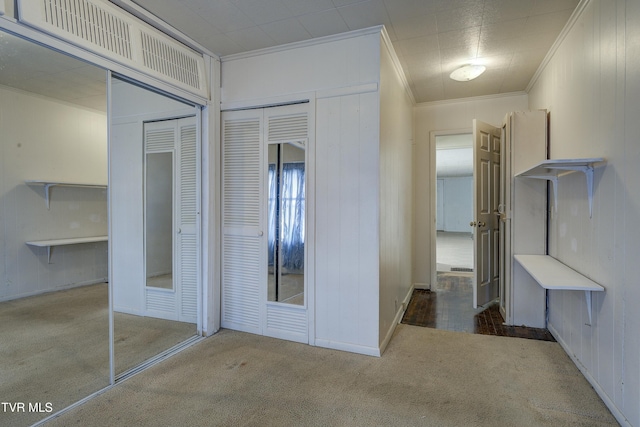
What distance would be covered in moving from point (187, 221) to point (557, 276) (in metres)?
3.17

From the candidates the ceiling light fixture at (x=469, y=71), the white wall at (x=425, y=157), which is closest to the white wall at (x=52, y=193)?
the ceiling light fixture at (x=469, y=71)

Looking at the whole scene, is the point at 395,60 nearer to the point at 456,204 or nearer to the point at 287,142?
the point at 287,142

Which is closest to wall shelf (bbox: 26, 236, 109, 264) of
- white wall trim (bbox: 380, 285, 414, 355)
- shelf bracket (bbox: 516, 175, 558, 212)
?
white wall trim (bbox: 380, 285, 414, 355)

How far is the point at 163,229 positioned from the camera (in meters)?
3.24

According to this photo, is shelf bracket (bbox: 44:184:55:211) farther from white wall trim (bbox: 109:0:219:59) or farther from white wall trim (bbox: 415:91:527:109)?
white wall trim (bbox: 415:91:527:109)

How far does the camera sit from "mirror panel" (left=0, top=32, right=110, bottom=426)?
2.06 m

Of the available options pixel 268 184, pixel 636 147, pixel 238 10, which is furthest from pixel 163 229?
→ pixel 636 147

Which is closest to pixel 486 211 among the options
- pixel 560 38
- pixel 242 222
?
pixel 560 38

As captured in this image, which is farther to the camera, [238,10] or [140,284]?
[140,284]

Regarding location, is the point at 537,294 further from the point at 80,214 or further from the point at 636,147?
the point at 80,214

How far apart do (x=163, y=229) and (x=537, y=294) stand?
383 cm

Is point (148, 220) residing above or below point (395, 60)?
below

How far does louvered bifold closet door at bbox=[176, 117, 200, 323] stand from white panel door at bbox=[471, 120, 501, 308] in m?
3.00

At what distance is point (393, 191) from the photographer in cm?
318
